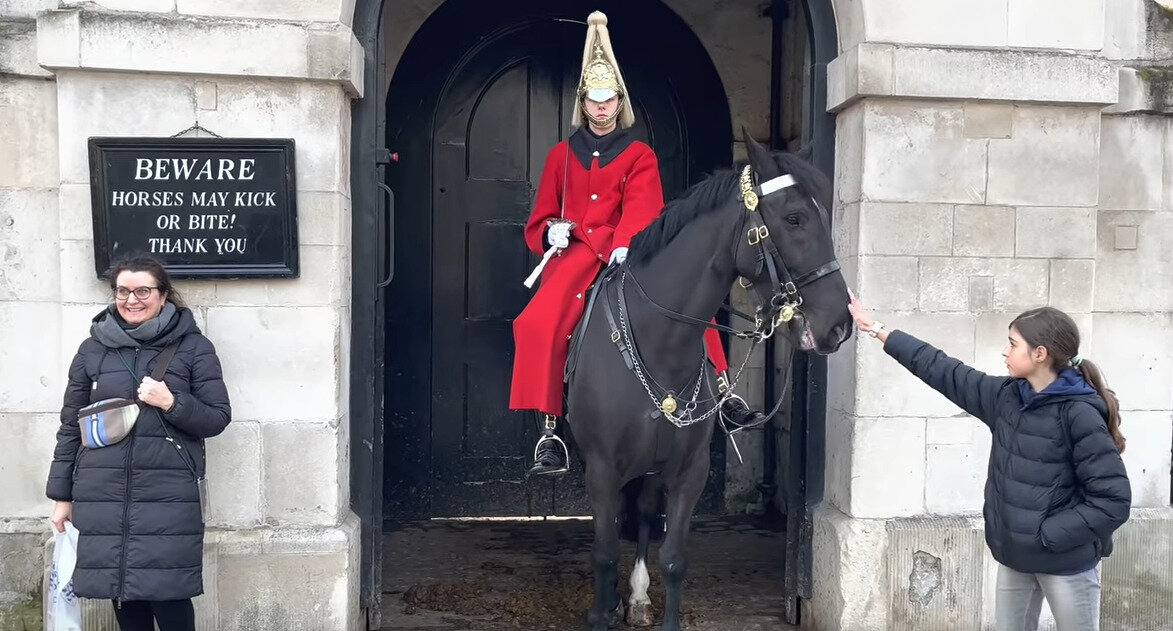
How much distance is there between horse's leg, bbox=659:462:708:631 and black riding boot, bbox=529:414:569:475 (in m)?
0.54

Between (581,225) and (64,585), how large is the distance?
102 inches

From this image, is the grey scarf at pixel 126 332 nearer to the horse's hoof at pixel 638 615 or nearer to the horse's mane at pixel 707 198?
the horse's mane at pixel 707 198

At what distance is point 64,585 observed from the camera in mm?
3617

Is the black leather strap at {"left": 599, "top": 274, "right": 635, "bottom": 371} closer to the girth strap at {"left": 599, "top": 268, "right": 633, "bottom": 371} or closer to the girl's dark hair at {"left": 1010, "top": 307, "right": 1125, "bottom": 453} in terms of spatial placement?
the girth strap at {"left": 599, "top": 268, "right": 633, "bottom": 371}

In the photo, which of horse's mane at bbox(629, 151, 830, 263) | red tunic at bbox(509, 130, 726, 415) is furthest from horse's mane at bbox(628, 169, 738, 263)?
red tunic at bbox(509, 130, 726, 415)

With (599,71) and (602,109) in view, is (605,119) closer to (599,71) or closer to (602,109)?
(602,109)

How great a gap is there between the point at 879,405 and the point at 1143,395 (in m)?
1.44

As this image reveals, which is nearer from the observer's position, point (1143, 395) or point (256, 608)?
point (256, 608)

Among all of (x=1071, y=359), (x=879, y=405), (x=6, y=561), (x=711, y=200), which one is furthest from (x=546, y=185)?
(x=6, y=561)

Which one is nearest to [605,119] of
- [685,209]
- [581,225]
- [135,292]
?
[581,225]

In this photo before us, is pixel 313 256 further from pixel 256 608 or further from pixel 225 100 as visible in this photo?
pixel 256 608

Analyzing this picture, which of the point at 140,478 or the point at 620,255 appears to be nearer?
the point at 140,478

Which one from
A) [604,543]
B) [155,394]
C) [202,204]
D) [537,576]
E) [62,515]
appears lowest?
[537,576]

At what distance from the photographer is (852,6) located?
4.64 meters
